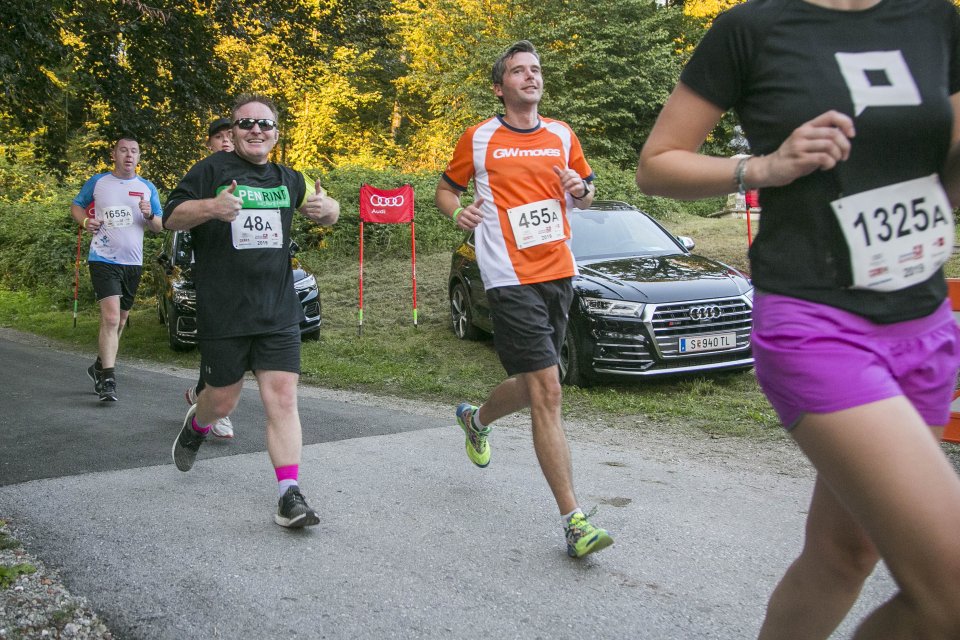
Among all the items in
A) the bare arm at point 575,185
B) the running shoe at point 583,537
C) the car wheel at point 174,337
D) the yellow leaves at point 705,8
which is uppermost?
the yellow leaves at point 705,8

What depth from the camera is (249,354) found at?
4738 mm

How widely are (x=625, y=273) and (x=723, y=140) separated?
27.4 meters

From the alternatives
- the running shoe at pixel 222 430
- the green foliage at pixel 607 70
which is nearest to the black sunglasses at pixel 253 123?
the running shoe at pixel 222 430

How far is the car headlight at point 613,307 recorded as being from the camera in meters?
8.45

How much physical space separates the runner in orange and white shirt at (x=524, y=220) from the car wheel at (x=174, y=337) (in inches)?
344

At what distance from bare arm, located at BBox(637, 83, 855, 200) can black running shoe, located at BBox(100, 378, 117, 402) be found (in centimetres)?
700

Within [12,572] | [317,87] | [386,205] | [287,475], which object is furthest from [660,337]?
[317,87]

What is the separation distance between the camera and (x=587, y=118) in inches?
1256

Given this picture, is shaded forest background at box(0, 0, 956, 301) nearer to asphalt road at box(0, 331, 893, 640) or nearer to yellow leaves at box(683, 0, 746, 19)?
yellow leaves at box(683, 0, 746, 19)

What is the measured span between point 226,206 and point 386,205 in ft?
34.3

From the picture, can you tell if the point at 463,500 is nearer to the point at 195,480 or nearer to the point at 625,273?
the point at 195,480

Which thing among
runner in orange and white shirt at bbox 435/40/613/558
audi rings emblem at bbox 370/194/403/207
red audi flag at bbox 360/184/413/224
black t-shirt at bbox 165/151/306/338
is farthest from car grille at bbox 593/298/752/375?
audi rings emblem at bbox 370/194/403/207

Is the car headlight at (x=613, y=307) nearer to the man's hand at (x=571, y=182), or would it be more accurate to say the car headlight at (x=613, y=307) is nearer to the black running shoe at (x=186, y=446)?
the man's hand at (x=571, y=182)

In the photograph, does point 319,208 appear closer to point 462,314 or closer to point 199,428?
point 199,428
